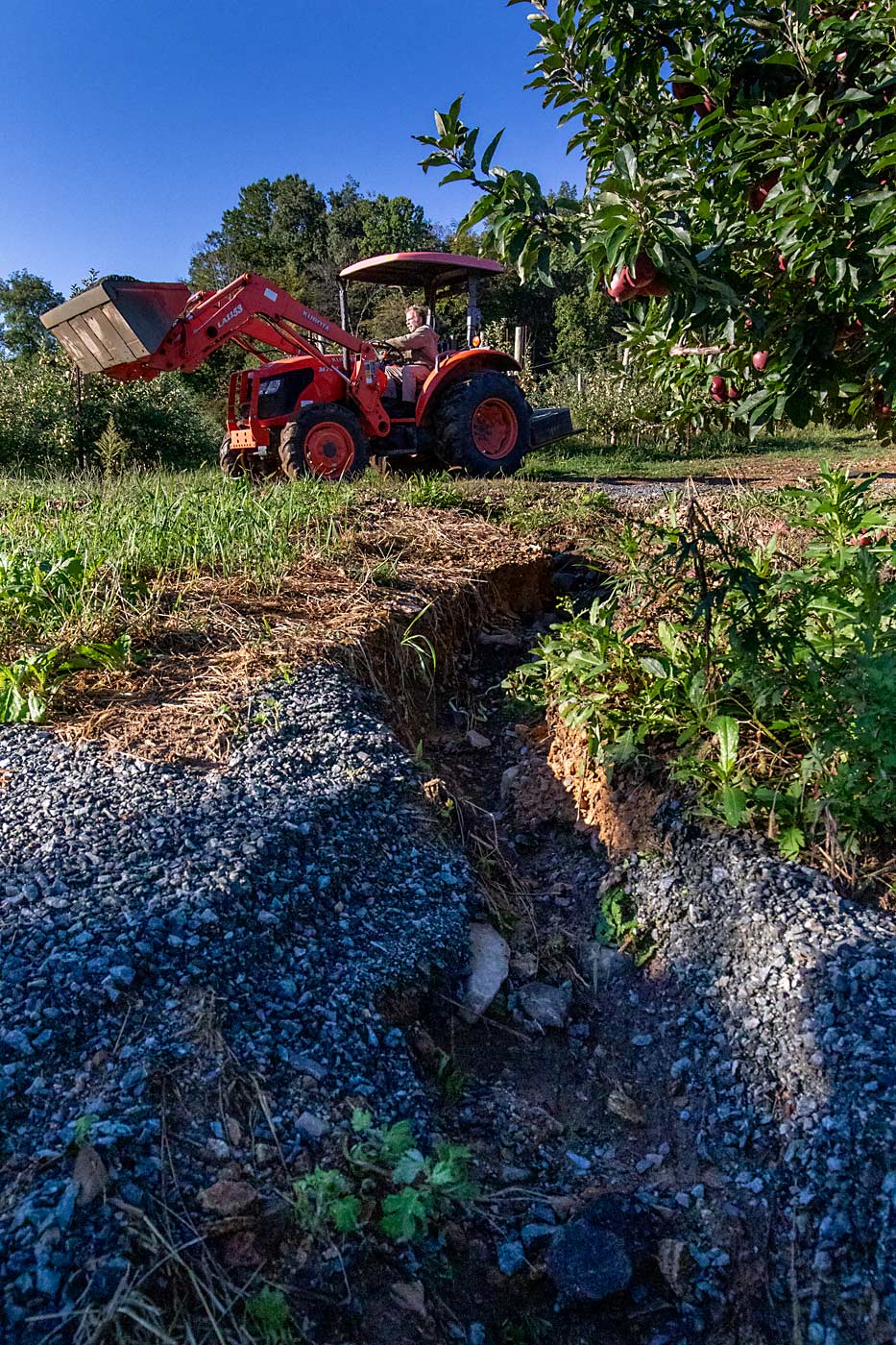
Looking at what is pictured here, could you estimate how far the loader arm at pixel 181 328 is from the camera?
648 cm

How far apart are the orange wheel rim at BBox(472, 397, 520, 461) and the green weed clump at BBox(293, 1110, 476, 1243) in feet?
23.1

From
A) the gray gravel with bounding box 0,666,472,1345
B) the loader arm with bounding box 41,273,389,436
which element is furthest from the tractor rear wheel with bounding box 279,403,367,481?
the gray gravel with bounding box 0,666,472,1345

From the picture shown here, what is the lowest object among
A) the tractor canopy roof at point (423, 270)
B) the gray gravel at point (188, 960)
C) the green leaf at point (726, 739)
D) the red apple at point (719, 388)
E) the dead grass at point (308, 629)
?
the gray gravel at point (188, 960)

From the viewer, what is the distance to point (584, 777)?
3053 mm

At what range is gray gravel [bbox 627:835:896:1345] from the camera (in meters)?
1.62

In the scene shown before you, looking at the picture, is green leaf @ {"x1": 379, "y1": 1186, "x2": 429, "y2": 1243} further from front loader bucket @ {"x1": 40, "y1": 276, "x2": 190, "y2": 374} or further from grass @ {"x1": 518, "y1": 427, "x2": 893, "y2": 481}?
grass @ {"x1": 518, "y1": 427, "x2": 893, "y2": 481}

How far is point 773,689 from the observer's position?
239 cm

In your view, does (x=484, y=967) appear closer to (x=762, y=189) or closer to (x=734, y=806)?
(x=734, y=806)

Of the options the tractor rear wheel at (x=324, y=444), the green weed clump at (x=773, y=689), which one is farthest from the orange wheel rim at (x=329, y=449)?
the green weed clump at (x=773, y=689)

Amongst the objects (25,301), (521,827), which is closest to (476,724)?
(521,827)

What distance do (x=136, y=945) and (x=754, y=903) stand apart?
1479mm

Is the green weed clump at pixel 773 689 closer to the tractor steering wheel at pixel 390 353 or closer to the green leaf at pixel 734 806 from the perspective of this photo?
the green leaf at pixel 734 806

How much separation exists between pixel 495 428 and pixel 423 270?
1.84m

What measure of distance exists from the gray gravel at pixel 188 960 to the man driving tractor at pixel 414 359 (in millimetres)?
6033
